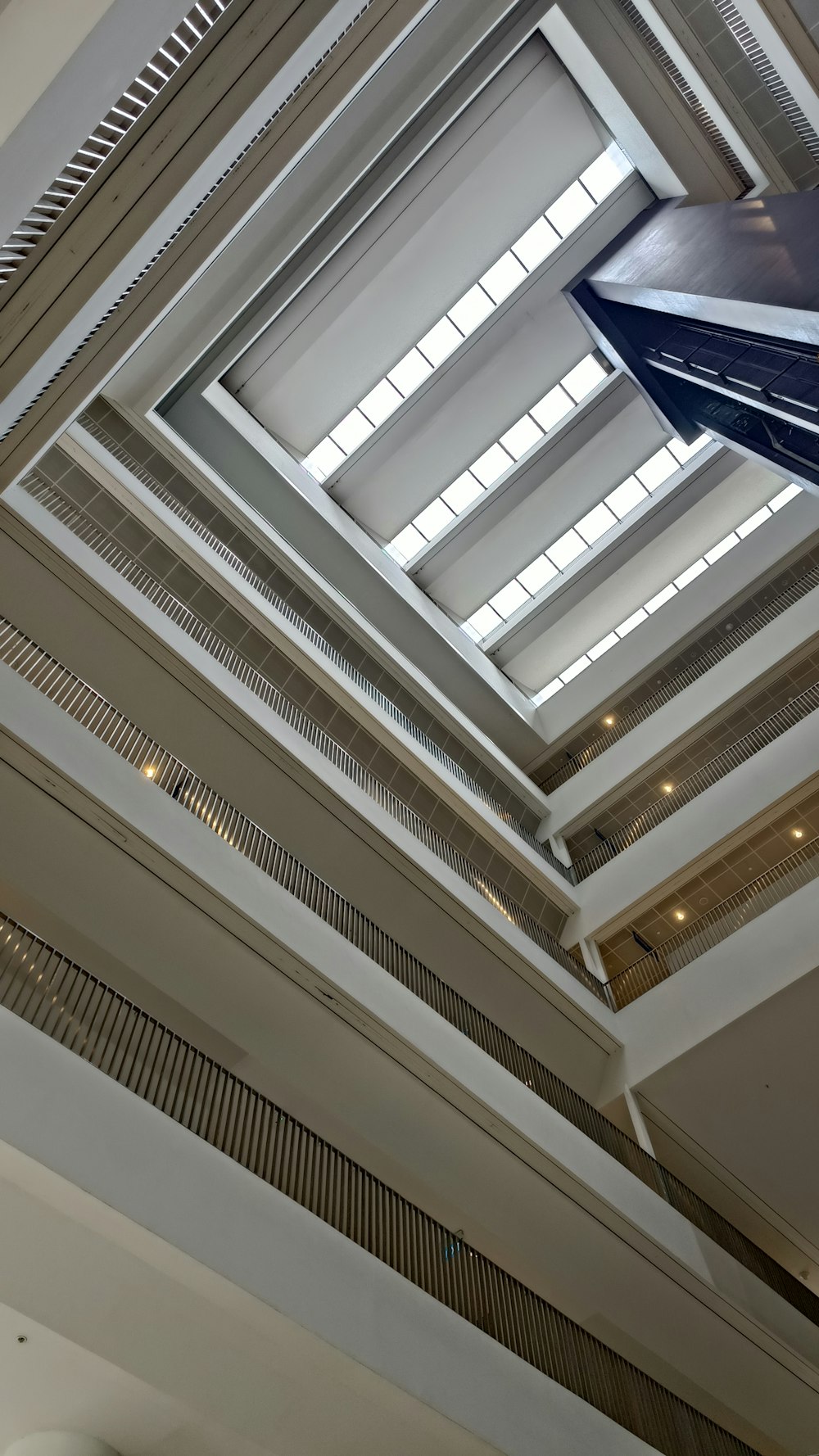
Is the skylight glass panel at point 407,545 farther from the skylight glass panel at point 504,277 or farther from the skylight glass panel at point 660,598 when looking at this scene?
the skylight glass panel at point 660,598

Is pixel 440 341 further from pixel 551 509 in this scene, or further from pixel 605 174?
pixel 605 174

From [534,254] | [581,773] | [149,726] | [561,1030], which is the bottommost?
[149,726]

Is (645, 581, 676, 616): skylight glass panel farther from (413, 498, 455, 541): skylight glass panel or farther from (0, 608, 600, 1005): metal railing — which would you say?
(0, 608, 600, 1005): metal railing

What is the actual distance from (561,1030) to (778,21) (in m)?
21.3

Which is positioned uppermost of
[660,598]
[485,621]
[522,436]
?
[522,436]

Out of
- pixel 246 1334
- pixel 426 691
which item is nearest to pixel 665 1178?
pixel 246 1334

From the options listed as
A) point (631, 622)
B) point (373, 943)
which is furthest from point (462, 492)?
point (373, 943)

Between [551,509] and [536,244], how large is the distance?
7.40 meters

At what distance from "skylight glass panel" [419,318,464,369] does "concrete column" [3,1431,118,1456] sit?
2500cm

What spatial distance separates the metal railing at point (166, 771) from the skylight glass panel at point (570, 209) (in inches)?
757

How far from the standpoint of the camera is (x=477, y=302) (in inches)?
1022

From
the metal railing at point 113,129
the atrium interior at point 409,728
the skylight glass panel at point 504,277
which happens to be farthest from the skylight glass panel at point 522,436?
the metal railing at point 113,129

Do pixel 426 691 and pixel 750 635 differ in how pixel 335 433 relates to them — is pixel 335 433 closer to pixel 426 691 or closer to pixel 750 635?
pixel 426 691

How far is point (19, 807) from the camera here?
41.3 feet
